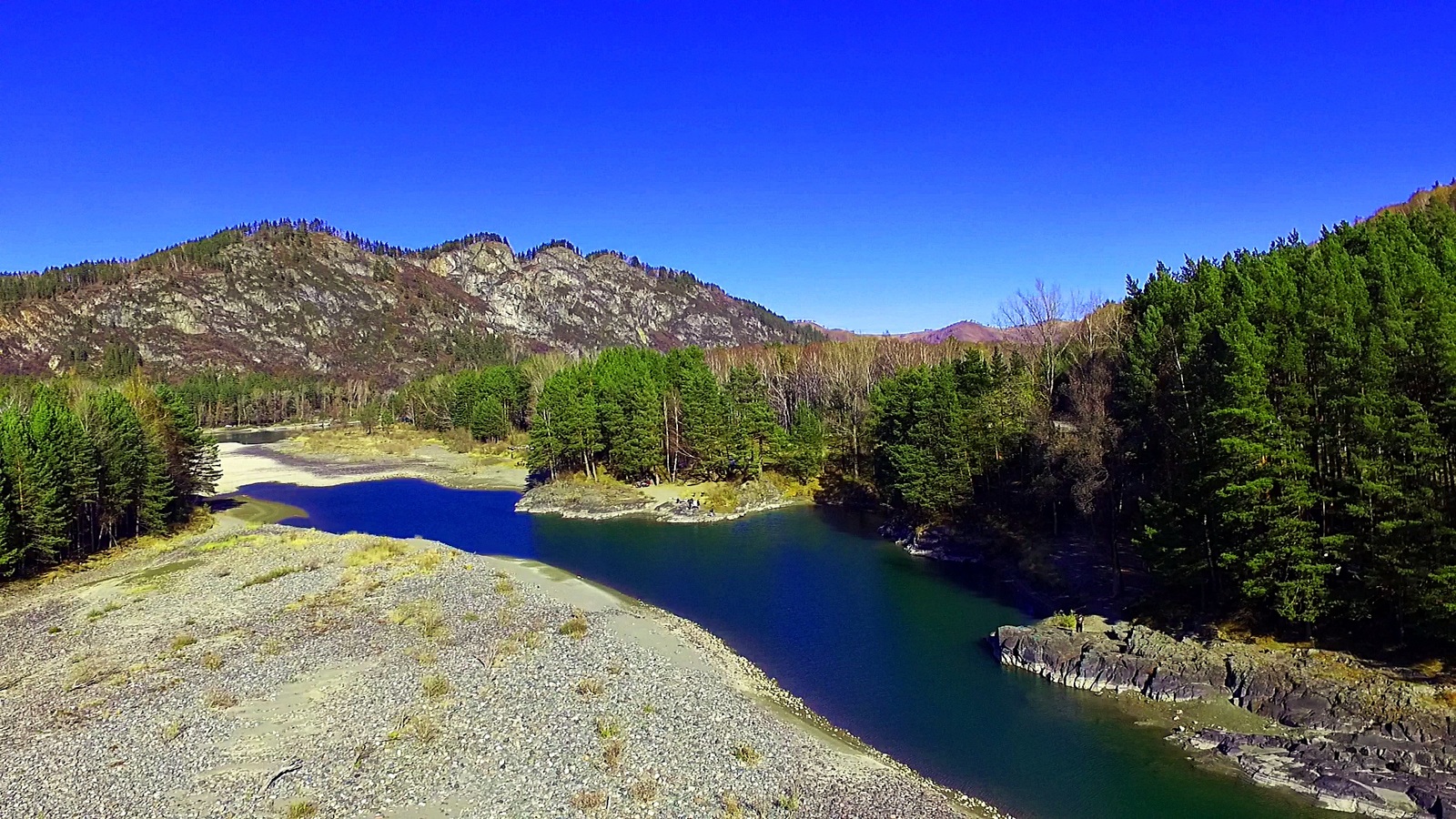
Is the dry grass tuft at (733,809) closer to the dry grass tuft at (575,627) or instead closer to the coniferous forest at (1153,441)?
the dry grass tuft at (575,627)

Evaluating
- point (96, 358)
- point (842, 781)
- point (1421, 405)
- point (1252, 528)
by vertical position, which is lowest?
point (842, 781)

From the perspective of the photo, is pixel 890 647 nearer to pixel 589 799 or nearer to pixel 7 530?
pixel 589 799

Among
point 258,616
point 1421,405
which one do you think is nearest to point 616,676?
point 258,616

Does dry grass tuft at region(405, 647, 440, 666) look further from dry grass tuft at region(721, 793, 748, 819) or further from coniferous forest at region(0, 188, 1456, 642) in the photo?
coniferous forest at region(0, 188, 1456, 642)

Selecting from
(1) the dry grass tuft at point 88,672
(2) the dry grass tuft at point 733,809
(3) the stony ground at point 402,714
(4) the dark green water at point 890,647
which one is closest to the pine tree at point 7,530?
(3) the stony ground at point 402,714

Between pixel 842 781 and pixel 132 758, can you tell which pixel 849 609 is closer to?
pixel 842 781

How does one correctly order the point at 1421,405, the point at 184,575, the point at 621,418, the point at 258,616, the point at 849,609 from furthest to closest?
1. the point at 621,418
2. the point at 184,575
3. the point at 849,609
4. the point at 258,616
5. the point at 1421,405

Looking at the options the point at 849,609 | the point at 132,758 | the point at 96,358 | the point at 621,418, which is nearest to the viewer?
the point at 132,758

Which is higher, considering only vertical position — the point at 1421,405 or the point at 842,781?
the point at 1421,405
